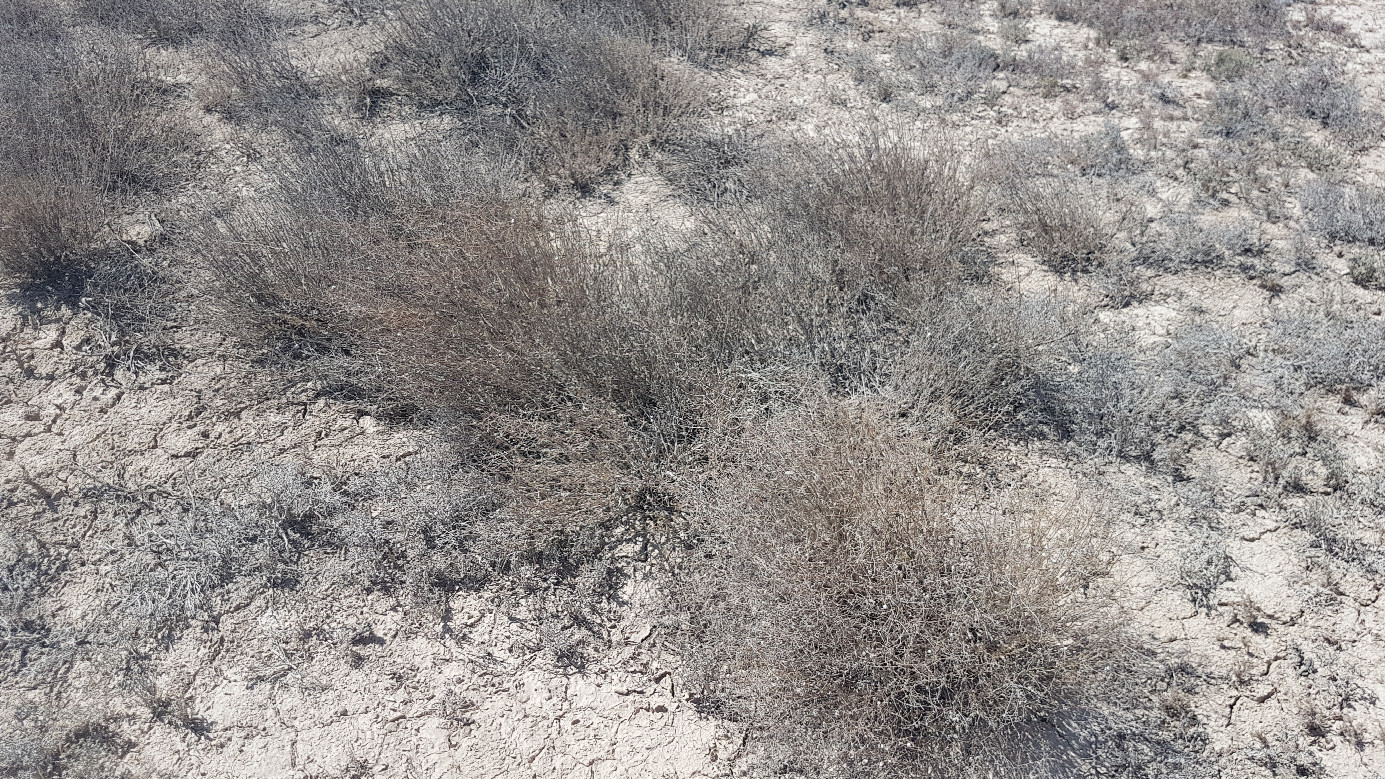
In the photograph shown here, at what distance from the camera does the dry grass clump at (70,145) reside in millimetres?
4090

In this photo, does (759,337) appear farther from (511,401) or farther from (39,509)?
(39,509)

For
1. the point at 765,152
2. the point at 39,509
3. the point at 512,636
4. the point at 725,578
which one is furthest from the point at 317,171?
the point at 725,578

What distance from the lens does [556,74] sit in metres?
5.50

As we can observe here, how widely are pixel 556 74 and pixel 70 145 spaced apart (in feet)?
9.77

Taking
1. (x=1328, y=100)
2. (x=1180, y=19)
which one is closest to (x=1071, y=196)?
(x=1328, y=100)

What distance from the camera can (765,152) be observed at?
16.3ft

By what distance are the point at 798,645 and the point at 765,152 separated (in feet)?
11.5

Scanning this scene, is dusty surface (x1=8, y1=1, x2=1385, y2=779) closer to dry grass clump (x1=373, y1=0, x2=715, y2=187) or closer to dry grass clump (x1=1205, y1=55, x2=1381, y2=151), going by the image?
dry grass clump (x1=1205, y1=55, x2=1381, y2=151)

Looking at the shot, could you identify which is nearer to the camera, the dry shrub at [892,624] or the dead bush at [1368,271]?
the dry shrub at [892,624]

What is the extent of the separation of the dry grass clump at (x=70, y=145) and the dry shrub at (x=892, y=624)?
399cm

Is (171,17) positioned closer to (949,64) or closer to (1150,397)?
(949,64)

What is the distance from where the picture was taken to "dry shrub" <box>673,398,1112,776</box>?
224 cm

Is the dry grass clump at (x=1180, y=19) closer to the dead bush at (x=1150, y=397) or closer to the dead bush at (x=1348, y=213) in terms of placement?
the dead bush at (x=1348, y=213)

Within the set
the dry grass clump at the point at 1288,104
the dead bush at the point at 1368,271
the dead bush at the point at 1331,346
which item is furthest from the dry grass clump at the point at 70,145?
the dry grass clump at the point at 1288,104
